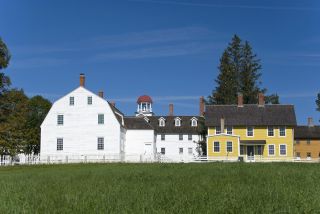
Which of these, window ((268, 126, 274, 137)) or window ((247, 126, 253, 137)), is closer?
window ((268, 126, 274, 137))

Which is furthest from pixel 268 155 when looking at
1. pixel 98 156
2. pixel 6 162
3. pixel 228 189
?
pixel 228 189

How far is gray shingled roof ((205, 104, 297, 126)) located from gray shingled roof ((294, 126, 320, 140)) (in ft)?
97.0

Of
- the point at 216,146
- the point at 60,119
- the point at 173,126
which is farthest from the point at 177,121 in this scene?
the point at 60,119

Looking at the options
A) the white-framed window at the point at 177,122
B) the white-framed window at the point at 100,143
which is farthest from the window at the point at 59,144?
the white-framed window at the point at 177,122

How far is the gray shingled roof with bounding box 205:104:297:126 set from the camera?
6700cm

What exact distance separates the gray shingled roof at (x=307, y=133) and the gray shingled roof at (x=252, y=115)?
97.0 feet

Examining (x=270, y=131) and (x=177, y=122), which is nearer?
(x=270, y=131)

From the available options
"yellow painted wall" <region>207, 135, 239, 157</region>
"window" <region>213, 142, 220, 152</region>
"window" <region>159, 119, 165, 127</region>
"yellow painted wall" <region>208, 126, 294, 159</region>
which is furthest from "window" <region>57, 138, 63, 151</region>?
"window" <region>159, 119, 165, 127</region>

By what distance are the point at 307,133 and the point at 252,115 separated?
3223 cm

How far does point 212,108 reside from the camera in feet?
228

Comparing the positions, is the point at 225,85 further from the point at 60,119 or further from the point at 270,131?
the point at 60,119

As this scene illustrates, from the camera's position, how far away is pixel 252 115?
67.9 metres

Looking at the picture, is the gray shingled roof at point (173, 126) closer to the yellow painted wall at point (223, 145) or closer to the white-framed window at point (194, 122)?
the white-framed window at point (194, 122)

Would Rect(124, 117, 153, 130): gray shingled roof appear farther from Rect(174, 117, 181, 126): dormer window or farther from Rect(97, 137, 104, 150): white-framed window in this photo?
Rect(174, 117, 181, 126): dormer window
